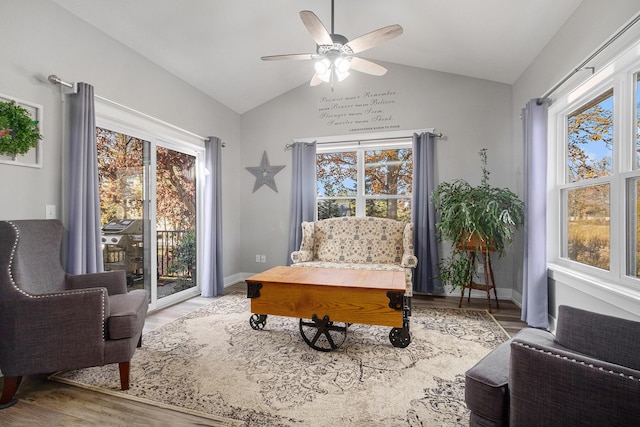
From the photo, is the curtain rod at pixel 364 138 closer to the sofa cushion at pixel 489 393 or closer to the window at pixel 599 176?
the window at pixel 599 176

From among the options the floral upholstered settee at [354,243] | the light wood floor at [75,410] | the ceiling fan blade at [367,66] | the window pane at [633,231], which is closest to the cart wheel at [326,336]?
the light wood floor at [75,410]

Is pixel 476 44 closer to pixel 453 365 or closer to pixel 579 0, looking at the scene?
pixel 579 0

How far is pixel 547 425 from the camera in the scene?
1.00 m

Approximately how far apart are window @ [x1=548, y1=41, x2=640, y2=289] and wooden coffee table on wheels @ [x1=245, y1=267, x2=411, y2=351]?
4.78ft

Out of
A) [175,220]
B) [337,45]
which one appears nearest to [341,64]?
[337,45]

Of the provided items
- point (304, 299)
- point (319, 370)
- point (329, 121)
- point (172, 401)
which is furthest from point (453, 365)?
point (329, 121)

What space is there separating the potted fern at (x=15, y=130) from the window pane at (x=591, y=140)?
4.07 meters

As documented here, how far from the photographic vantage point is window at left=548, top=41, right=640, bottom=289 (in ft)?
6.42

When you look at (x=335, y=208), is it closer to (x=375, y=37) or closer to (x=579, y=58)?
(x=375, y=37)

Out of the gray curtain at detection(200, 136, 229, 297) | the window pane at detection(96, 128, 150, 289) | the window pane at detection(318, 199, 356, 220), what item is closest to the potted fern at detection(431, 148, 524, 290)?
the window pane at detection(318, 199, 356, 220)

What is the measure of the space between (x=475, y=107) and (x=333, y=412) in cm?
390

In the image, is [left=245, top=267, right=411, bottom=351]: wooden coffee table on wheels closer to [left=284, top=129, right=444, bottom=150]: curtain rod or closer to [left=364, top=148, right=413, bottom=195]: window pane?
[left=364, top=148, right=413, bottom=195]: window pane

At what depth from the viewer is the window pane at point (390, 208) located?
429cm

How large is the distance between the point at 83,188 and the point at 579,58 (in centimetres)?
401
